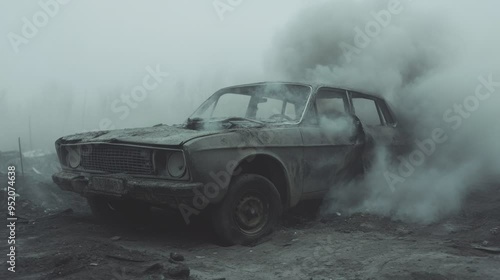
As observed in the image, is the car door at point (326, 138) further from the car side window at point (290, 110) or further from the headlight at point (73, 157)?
the headlight at point (73, 157)

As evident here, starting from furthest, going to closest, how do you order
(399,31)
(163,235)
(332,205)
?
(399,31) → (332,205) → (163,235)

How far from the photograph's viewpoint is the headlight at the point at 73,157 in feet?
13.6

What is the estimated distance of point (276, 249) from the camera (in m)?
3.58

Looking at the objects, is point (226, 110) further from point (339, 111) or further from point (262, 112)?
point (339, 111)

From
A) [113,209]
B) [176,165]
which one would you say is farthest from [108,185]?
[113,209]

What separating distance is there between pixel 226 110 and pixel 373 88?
3007mm

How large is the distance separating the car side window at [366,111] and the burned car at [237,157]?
0.07ft

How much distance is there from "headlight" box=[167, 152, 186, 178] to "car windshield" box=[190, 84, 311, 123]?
1.14m

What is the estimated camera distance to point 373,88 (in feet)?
22.4

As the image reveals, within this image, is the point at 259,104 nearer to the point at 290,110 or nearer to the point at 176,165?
the point at 290,110

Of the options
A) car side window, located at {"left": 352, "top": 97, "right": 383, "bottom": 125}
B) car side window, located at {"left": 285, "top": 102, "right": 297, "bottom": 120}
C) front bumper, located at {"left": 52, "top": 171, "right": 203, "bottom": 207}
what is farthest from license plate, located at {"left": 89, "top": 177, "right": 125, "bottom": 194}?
car side window, located at {"left": 352, "top": 97, "right": 383, "bottom": 125}

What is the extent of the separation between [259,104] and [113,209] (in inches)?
80.7

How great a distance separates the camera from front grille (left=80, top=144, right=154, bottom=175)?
11.5 ft

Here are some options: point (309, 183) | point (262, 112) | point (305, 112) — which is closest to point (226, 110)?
point (262, 112)
